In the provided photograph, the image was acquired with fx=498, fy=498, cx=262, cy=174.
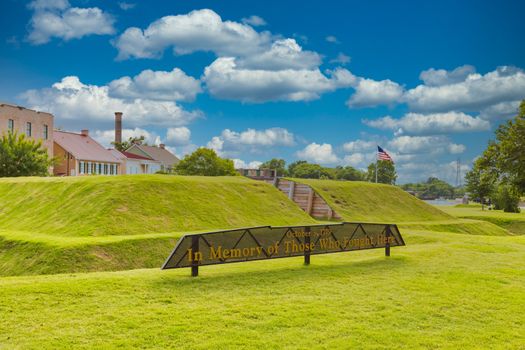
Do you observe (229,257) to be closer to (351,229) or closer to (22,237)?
(351,229)

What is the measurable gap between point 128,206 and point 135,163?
55.7 m

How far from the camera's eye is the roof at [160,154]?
293ft

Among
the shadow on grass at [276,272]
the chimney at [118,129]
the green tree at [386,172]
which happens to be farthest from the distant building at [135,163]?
the shadow on grass at [276,272]

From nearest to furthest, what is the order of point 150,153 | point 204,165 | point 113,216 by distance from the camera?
1. point 113,216
2. point 204,165
3. point 150,153

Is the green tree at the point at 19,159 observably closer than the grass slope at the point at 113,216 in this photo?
No

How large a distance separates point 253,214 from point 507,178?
21245mm

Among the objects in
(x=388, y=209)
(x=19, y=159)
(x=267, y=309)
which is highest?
(x=19, y=159)

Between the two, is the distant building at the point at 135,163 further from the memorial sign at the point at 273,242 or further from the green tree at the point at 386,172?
the memorial sign at the point at 273,242

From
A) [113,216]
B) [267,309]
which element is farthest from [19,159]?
[267,309]

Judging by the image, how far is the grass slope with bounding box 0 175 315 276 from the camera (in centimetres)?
1983

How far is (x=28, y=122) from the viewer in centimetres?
5825

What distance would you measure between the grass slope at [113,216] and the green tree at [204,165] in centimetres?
2452

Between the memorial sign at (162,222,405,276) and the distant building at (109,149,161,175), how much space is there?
2421 inches

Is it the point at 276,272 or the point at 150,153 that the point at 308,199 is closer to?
the point at 276,272
